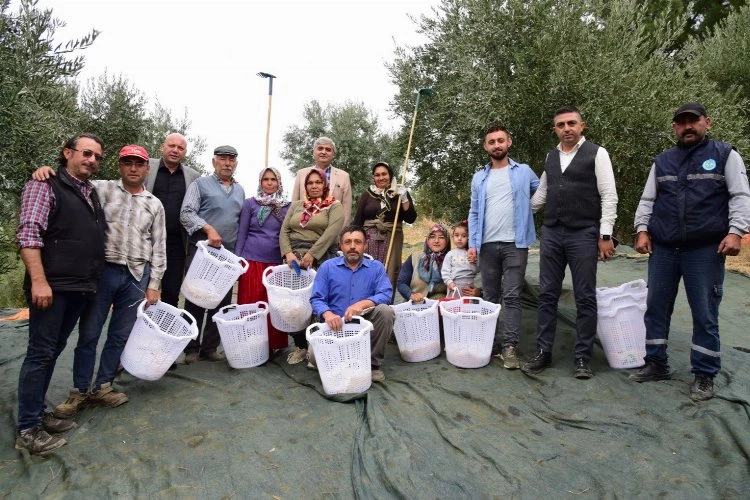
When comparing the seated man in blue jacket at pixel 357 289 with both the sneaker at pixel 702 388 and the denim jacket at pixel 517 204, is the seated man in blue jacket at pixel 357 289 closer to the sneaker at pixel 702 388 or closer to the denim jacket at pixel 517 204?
the denim jacket at pixel 517 204

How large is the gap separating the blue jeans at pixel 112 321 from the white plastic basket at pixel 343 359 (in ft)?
4.37

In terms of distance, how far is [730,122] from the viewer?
8.44m

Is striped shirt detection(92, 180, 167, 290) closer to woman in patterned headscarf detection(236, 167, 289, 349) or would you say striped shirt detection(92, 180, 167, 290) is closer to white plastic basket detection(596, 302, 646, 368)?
woman in patterned headscarf detection(236, 167, 289, 349)

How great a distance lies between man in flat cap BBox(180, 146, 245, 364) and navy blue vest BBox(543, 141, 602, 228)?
2.89m

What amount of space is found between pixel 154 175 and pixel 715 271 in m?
4.61

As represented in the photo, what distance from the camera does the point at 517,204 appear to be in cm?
457

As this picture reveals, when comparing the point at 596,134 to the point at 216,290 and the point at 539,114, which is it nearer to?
the point at 539,114

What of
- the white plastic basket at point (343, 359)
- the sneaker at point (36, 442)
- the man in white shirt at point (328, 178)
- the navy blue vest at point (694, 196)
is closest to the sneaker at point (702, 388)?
the navy blue vest at point (694, 196)

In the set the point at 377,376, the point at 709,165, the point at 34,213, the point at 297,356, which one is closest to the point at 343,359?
the point at 377,376

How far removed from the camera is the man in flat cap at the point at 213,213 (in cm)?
450

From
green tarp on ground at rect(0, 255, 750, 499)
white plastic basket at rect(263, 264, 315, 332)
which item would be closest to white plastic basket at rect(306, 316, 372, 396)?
→ green tarp on ground at rect(0, 255, 750, 499)

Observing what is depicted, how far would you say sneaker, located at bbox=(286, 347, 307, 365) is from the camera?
15.3 ft

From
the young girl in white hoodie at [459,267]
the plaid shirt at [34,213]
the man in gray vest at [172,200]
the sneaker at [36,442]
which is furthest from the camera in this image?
the young girl in white hoodie at [459,267]

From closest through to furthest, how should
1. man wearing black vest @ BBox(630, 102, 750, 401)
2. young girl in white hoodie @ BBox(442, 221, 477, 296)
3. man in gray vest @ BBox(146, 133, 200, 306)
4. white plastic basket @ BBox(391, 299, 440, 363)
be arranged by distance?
man wearing black vest @ BBox(630, 102, 750, 401), man in gray vest @ BBox(146, 133, 200, 306), white plastic basket @ BBox(391, 299, 440, 363), young girl in white hoodie @ BBox(442, 221, 477, 296)
